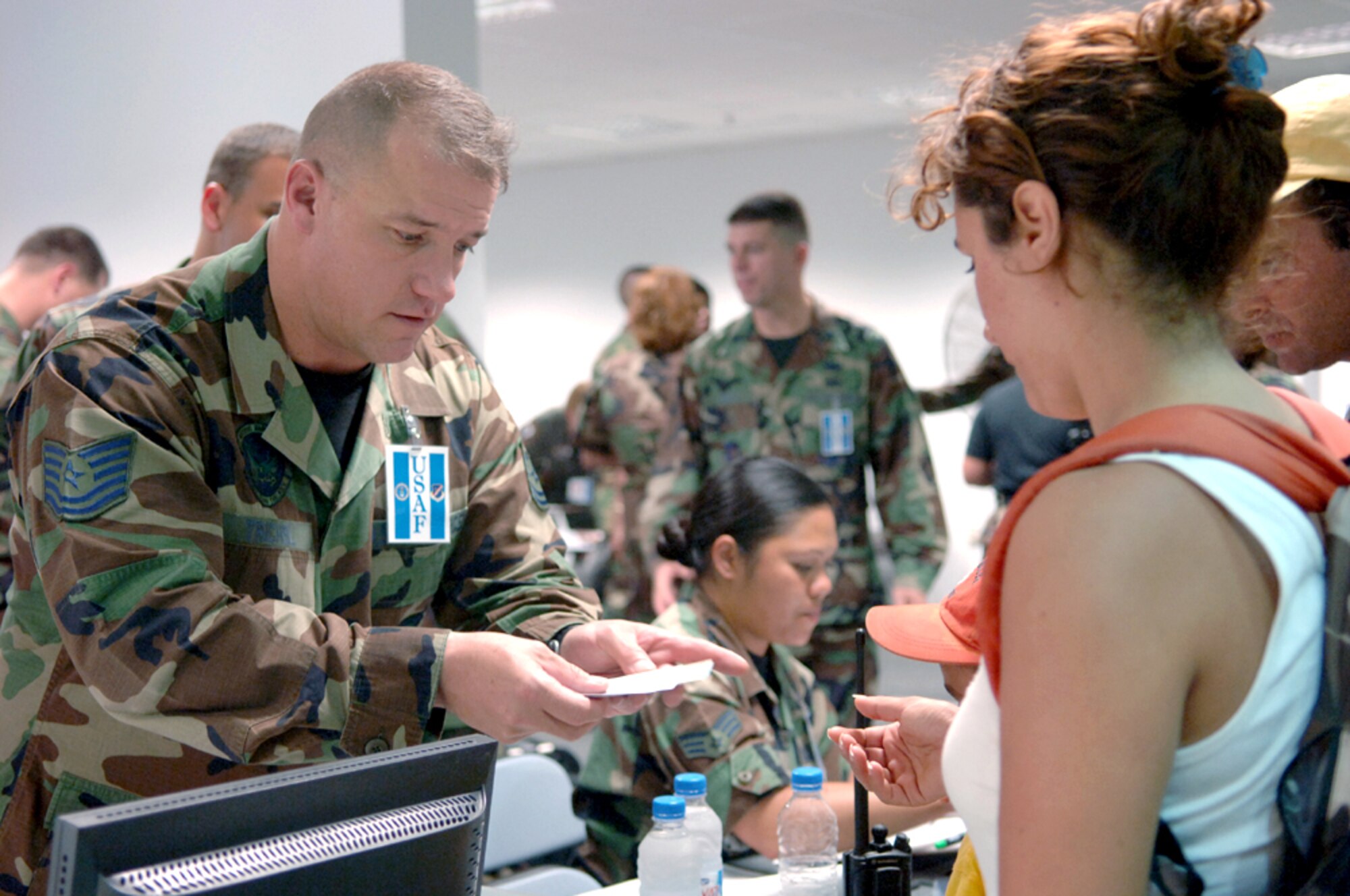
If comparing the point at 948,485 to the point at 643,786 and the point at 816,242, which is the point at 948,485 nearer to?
the point at 816,242

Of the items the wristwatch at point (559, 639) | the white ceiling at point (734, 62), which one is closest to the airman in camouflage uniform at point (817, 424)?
the white ceiling at point (734, 62)

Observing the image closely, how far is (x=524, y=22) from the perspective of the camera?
652cm

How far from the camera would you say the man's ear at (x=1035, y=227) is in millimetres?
894

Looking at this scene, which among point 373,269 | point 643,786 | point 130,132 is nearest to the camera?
point 373,269

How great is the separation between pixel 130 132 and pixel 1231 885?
363 centimetres

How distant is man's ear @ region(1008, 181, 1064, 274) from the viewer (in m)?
0.89

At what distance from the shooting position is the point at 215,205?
2592mm

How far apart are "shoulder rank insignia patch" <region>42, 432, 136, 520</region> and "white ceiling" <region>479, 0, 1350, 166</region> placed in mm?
4234

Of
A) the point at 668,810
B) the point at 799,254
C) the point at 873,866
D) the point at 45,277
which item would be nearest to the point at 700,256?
the point at 799,254

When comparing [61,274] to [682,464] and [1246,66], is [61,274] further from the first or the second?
[1246,66]

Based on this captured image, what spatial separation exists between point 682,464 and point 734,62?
3.98 m

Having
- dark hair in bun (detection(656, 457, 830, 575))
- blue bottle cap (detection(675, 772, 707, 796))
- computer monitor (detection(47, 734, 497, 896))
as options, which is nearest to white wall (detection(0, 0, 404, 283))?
dark hair in bun (detection(656, 457, 830, 575))

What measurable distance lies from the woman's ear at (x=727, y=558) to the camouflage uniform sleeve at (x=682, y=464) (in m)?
1.52

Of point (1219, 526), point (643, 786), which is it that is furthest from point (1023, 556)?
point (643, 786)
